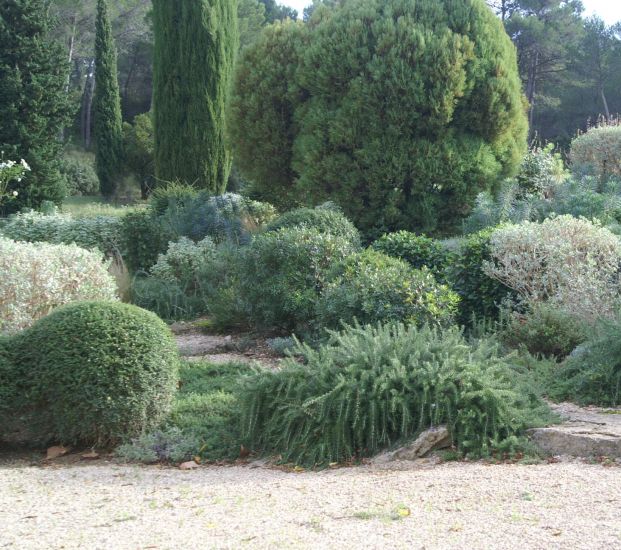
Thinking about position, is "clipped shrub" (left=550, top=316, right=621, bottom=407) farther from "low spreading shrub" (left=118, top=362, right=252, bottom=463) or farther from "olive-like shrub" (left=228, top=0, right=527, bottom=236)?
"olive-like shrub" (left=228, top=0, right=527, bottom=236)

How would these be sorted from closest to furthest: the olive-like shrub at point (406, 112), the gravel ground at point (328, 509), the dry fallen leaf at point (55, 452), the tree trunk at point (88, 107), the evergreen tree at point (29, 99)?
1. the gravel ground at point (328, 509)
2. the dry fallen leaf at point (55, 452)
3. the olive-like shrub at point (406, 112)
4. the evergreen tree at point (29, 99)
5. the tree trunk at point (88, 107)

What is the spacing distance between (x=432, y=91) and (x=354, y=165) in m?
1.34

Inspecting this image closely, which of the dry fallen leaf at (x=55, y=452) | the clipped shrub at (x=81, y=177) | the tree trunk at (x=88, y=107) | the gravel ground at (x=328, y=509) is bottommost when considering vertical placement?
the dry fallen leaf at (x=55, y=452)

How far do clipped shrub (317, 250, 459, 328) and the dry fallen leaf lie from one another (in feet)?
7.79

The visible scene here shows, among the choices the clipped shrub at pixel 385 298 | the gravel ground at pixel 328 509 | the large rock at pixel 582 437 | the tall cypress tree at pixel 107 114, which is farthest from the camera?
the tall cypress tree at pixel 107 114

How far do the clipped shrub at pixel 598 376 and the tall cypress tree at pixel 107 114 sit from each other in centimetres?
2132

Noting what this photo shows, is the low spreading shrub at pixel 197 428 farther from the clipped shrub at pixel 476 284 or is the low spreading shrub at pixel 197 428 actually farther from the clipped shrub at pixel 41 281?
the clipped shrub at pixel 476 284

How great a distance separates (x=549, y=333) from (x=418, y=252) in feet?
5.91

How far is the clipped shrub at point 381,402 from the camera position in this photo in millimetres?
4484

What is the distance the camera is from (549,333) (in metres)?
6.43

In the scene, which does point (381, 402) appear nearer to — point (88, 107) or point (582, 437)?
point (582, 437)

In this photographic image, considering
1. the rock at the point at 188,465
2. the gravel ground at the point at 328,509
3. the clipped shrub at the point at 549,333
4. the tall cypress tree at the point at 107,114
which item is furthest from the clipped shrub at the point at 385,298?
the tall cypress tree at the point at 107,114

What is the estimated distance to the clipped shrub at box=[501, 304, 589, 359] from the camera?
6.43 meters

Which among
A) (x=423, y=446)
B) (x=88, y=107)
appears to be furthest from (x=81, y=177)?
(x=423, y=446)
